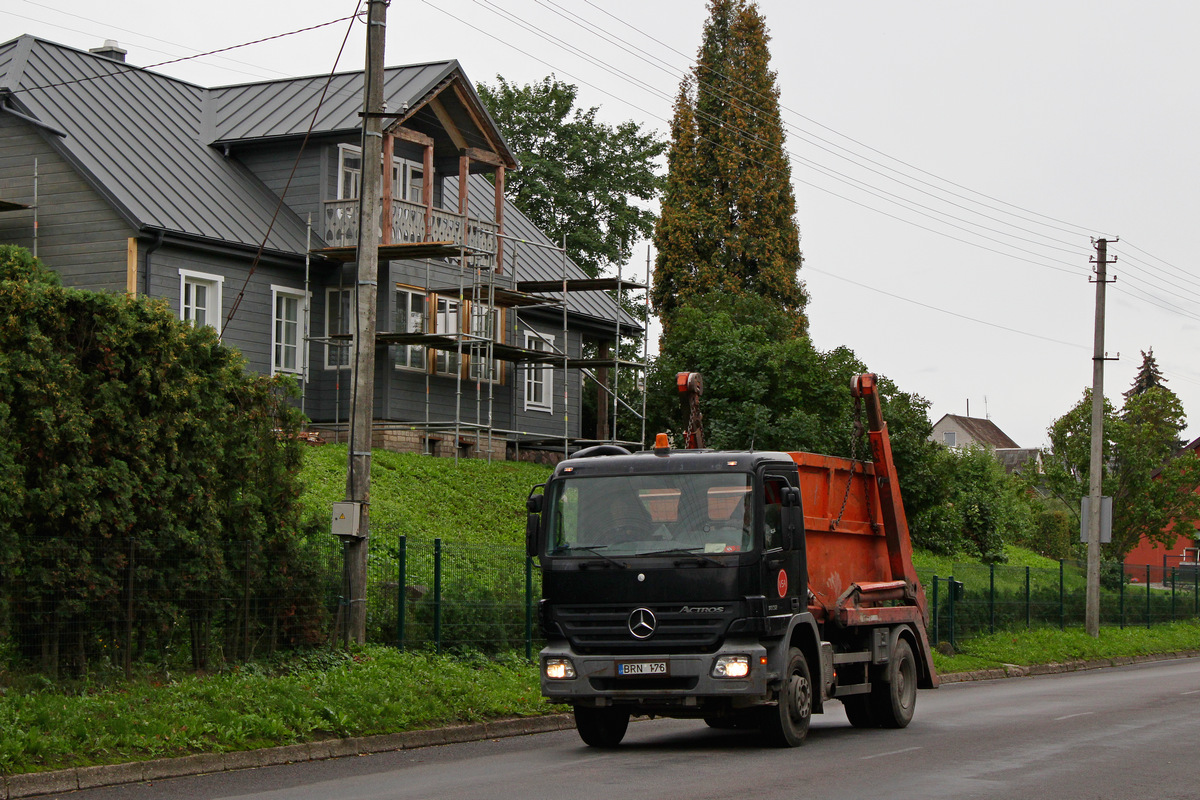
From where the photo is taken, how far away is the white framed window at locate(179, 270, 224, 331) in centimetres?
2856

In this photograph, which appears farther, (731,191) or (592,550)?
(731,191)

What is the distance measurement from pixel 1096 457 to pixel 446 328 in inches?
610

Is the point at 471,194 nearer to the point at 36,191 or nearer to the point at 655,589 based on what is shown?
the point at 36,191

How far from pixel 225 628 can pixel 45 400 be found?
10.5ft

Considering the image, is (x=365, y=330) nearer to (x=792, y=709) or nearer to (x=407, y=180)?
(x=792, y=709)

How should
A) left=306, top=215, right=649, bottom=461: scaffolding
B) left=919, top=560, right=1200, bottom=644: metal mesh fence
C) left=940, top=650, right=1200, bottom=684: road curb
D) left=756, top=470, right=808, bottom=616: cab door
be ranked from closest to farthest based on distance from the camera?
left=756, top=470, right=808, bottom=616: cab door
left=940, top=650, right=1200, bottom=684: road curb
left=919, top=560, right=1200, bottom=644: metal mesh fence
left=306, top=215, right=649, bottom=461: scaffolding

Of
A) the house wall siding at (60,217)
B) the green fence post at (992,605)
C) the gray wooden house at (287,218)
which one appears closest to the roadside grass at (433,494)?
the gray wooden house at (287,218)

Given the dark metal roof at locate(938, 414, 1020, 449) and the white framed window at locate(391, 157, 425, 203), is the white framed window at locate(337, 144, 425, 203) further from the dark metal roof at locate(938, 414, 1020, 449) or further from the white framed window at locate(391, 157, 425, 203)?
the dark metal roof at locate(938, 414, 1020, 449)

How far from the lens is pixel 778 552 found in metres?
12.7

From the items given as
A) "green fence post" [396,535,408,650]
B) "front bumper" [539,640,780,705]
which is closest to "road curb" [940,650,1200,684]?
"green fence post" [396,535,408,650]

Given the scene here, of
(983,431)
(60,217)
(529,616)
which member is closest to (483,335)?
(60,217)

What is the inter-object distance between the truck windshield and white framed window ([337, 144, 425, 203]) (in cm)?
1883

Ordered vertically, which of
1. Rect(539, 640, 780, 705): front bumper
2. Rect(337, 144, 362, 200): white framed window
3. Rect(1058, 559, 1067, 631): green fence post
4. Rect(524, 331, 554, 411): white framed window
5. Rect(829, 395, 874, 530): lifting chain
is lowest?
Rect(1058, 559, 1067, 631): green fence post

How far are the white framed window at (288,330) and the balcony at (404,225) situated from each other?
1436 mm
